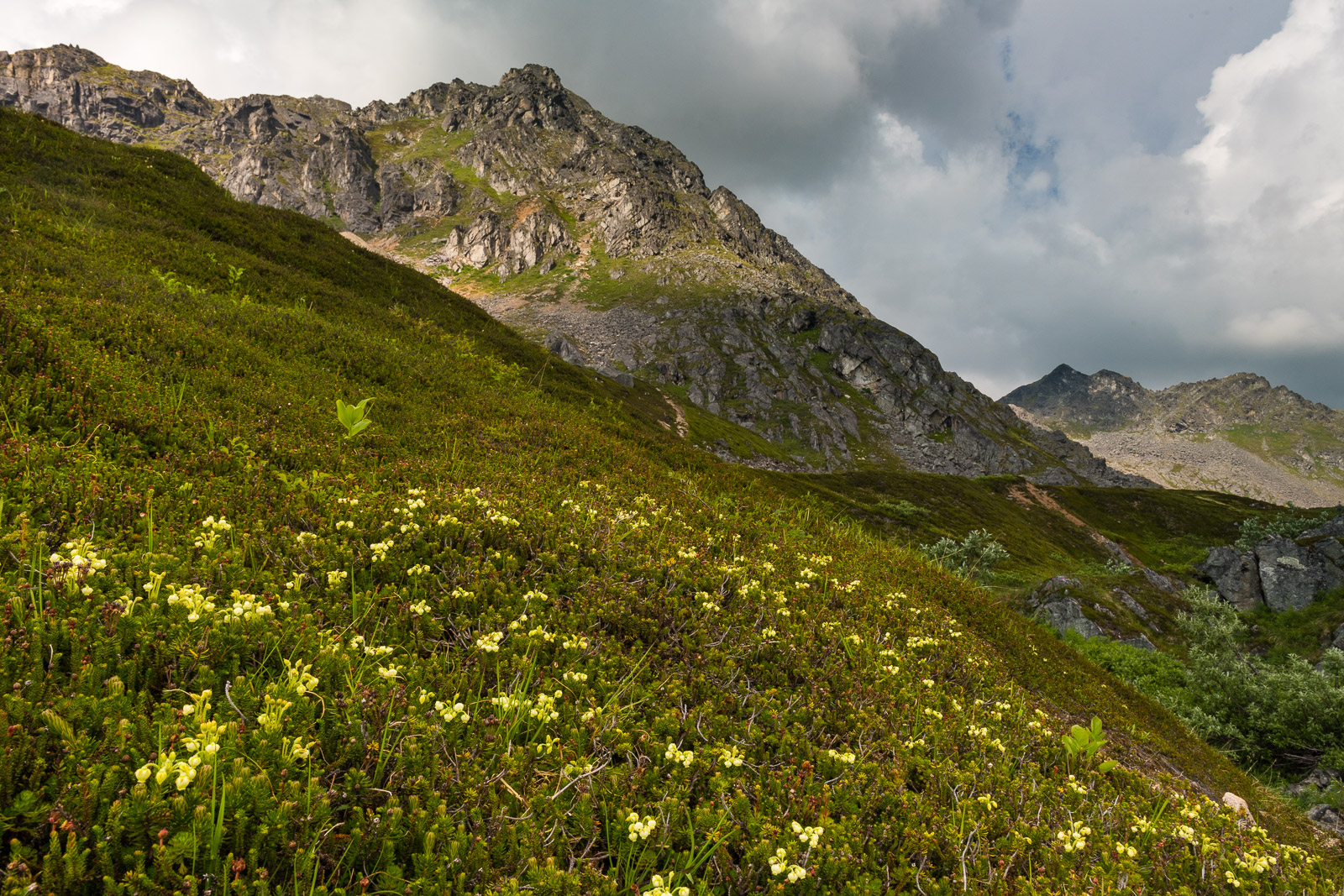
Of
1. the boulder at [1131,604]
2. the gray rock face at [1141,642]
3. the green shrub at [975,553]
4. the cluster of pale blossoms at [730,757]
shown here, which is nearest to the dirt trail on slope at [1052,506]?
the green shrub at [975,553]

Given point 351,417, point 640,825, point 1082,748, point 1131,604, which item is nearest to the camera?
point 640,825

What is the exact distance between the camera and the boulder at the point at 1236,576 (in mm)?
32438

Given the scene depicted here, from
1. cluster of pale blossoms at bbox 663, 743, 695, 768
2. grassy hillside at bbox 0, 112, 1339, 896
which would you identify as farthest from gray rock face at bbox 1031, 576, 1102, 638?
cluster of pale blossoms at bbox 663, 743, 695, 768

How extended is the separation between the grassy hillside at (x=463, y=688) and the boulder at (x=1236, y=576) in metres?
35.3

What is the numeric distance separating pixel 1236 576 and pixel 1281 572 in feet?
7.82

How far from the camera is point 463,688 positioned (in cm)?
373

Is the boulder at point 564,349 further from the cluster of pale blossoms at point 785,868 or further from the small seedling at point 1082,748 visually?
the cluster of pale blossoms at point 785,868

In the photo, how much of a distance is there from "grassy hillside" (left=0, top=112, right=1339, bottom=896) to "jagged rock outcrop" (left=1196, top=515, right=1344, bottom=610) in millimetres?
34524

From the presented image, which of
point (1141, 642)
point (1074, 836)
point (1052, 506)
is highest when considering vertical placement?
point (1052, 506)

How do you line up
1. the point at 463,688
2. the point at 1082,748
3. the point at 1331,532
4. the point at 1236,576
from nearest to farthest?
the point at 463,688, the point at 1082,748, the point at 1236,576, the point at 1331,532

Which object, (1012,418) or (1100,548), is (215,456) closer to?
(1100,548)

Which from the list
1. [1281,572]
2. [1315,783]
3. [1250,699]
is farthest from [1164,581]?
[1315,783]

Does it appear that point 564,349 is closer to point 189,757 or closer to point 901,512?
point 901,512

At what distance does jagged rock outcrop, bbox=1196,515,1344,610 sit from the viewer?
99.9ft
